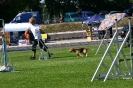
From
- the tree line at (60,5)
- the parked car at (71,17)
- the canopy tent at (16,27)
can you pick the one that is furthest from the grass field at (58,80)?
the tree line at (60,5)

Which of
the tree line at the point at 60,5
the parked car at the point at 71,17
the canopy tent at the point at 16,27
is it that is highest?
the tree line at the point at 60,5

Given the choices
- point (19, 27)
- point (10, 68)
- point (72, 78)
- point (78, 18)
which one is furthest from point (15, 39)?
point (72, 78)

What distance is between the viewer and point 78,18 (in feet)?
252

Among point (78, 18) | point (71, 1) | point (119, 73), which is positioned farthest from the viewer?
point (71, 1)

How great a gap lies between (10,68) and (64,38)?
1260 inches

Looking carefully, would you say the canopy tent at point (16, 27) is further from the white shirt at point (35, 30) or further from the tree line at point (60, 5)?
the tree line at point (60, 5)

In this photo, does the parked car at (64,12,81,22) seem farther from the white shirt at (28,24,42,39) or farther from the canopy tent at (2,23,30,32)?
the white shirt at (28,24,42,39)

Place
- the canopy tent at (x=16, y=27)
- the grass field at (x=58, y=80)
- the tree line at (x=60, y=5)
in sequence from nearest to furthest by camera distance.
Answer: the grass field at (x=58, y=80) < the canopy tent at (x=16, y=27) < the tree line at (x=60, y=5)

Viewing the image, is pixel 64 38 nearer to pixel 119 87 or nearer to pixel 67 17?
pixel 67 17

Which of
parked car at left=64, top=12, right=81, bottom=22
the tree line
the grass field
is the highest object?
the tree line

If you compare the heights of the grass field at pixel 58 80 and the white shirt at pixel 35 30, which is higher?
the white shirt at pixel 35 30

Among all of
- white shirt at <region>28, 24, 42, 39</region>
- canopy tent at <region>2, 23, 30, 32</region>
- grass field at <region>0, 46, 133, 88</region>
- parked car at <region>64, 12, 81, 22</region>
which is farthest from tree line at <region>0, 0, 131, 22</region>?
grass field at <region>0, 46, 133, 88</region>

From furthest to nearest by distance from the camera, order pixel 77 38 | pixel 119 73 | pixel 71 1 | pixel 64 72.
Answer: pixel 71 1 < pixel 77 38 < pixel 64 72 < pixel 119 73

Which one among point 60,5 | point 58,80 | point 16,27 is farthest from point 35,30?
point 60,5
